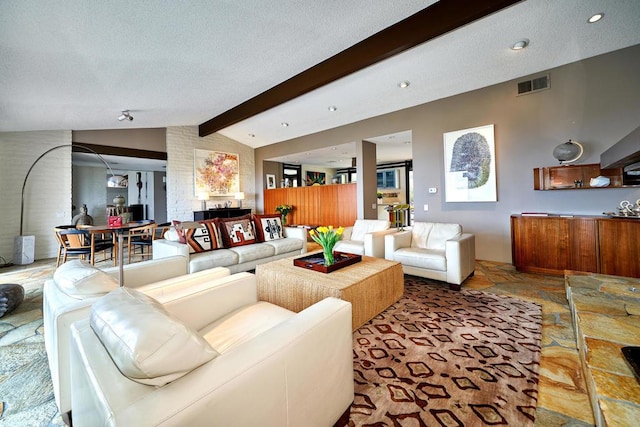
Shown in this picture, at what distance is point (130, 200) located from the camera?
930cm

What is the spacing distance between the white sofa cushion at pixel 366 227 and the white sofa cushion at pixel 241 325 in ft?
9.41

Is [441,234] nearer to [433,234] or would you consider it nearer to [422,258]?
[433,234]

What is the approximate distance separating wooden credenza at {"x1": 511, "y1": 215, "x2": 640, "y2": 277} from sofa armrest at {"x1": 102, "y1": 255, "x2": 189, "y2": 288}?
455 centimetres

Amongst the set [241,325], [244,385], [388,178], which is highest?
[388,178]

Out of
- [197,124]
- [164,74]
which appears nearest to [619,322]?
[164,74]

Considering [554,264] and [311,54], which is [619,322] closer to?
[554,264]

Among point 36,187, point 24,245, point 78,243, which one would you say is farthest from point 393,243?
point 36,187

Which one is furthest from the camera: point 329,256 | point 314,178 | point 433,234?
point 314,178

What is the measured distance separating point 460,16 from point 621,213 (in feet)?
10.2

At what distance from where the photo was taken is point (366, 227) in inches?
175

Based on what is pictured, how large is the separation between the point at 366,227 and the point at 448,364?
110 inches

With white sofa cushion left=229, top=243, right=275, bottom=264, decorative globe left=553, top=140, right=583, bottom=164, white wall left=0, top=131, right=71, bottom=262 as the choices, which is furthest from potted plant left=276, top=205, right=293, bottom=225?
decorative globe left=553, top=140, right=583, bottom=164

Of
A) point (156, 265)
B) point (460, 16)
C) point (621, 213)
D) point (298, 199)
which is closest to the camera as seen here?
point (156, 265)

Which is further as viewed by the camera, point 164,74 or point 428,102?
point 428,102
